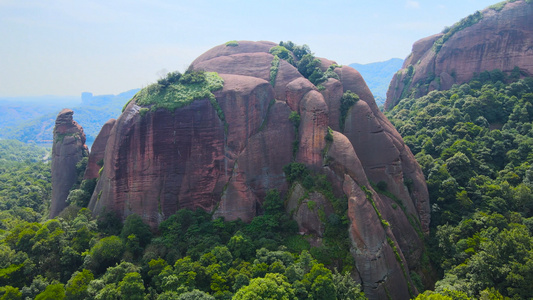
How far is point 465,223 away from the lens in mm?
24156

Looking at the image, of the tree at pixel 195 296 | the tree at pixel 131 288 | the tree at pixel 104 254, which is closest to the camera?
the tree at pixel 195 296

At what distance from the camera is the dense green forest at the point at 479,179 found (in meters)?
19.0

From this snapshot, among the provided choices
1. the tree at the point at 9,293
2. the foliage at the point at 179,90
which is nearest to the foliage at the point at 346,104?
the foliage at the point at 179,90

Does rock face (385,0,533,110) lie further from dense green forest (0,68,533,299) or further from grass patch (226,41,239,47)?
grass patch (226,41,239,47)

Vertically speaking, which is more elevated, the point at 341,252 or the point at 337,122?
the point at 337,122

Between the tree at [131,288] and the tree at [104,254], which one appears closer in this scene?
the tree at [131,288]

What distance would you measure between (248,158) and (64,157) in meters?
22.7

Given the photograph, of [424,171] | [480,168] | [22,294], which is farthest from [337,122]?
[22,294]

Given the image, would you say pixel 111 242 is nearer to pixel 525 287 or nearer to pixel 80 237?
pixel 80 237

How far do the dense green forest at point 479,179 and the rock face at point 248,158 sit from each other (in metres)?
2.71

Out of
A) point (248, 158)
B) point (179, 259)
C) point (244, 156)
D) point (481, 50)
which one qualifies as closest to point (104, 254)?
point (179, 259)

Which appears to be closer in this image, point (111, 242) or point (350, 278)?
point (350, 278)

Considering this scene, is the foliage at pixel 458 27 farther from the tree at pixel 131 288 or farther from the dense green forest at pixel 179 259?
the tree at pixel 131 288

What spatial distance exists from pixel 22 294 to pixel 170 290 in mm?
8947
